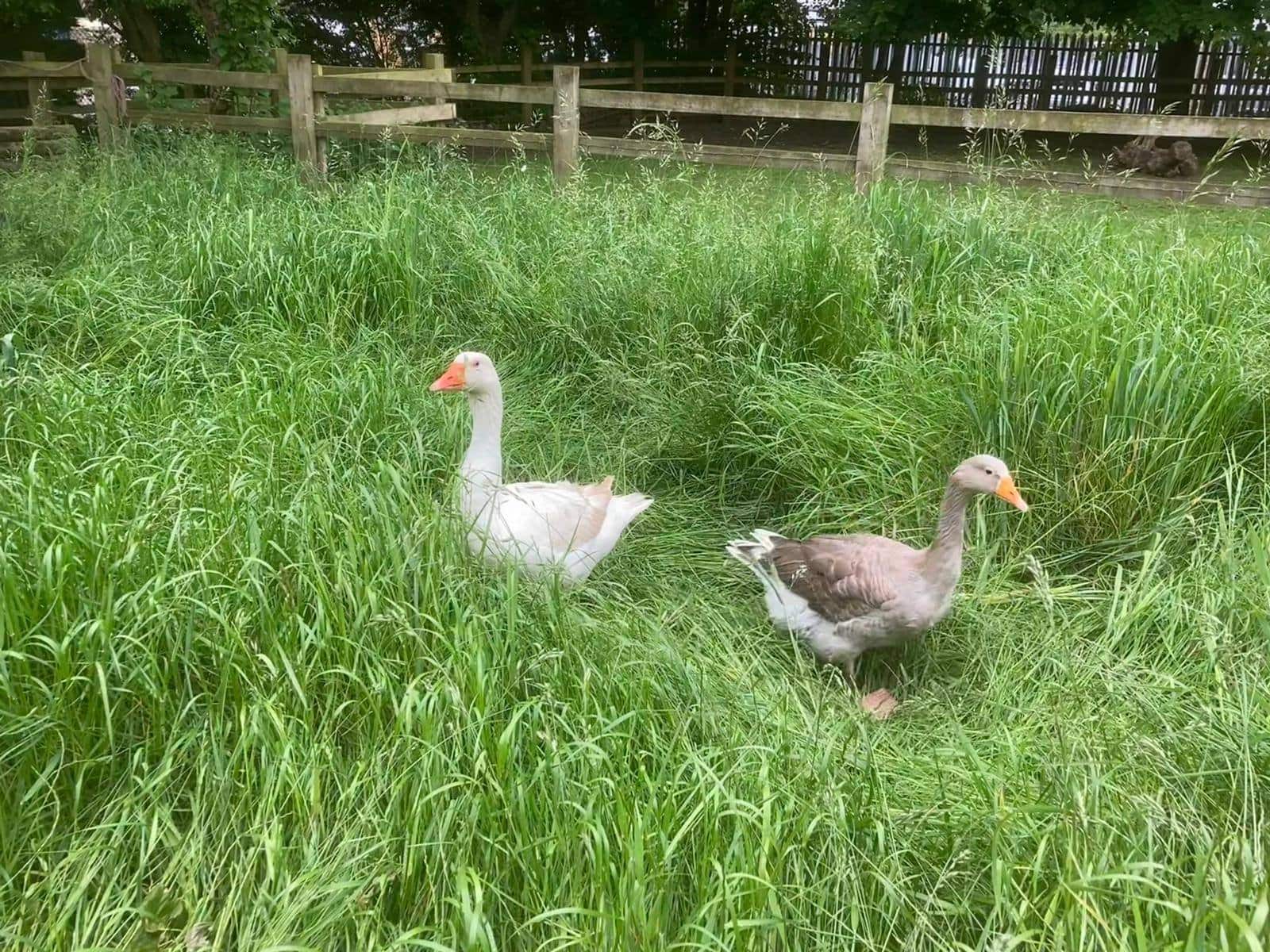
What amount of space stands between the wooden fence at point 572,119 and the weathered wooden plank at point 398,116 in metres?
0.02

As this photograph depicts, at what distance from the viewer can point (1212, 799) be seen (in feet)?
8.10

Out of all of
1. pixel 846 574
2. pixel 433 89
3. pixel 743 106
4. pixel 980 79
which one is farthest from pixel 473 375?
pixel 980 79

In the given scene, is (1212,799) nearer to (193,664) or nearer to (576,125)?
(193,664)

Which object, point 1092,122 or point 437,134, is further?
point 437,134

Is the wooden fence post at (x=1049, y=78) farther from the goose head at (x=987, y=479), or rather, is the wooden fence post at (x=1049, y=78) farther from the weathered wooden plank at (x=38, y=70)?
the goose head at (x=987, y=479)

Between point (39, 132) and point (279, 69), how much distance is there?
2413 mm

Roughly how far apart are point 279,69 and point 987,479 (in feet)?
27.4

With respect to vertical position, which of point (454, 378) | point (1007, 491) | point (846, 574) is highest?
point (454, 378)

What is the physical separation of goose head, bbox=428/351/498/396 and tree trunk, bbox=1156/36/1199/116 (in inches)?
642

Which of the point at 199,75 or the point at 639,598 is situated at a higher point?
the point at 199,75

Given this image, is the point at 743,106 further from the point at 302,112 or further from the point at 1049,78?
the point at 1049,78

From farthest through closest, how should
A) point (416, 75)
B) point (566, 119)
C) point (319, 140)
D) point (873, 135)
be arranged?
point (416, 75) → point (319, 140) → point (566, 119) → point (873, 135)

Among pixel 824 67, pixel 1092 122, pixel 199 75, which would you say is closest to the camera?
pixel 1092 122

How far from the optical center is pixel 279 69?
372 inches
